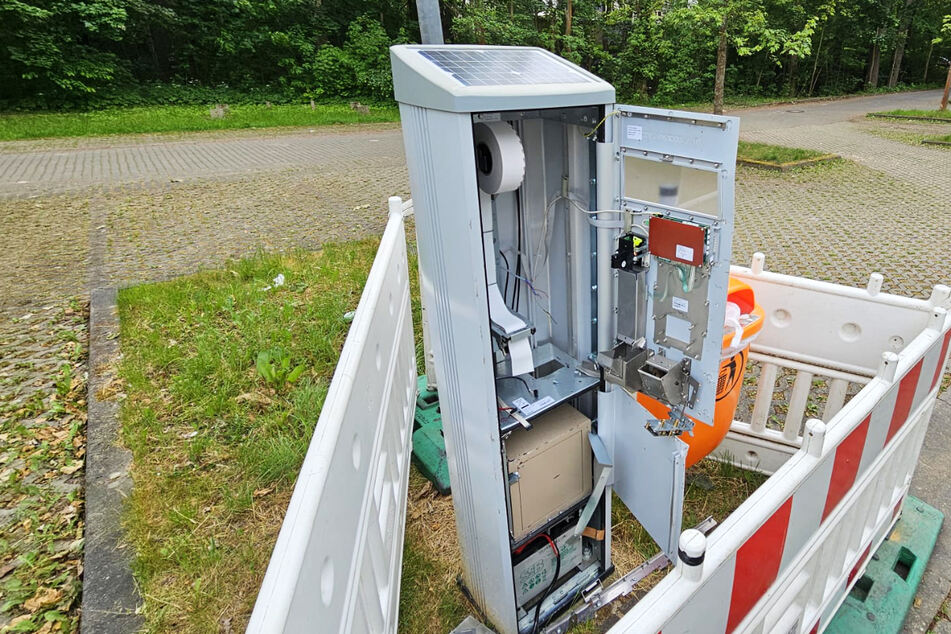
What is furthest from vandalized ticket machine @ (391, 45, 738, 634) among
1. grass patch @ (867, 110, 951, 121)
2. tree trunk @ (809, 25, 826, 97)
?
tree trunk @ (809, 25, 826, 97)

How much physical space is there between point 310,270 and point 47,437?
112 inches

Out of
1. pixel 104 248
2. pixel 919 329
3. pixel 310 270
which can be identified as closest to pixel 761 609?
pixel 919 329

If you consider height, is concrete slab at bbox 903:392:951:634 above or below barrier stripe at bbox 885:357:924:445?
below

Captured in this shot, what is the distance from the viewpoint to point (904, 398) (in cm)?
213

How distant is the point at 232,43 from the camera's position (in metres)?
21.3

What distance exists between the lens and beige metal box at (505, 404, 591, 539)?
2178mm

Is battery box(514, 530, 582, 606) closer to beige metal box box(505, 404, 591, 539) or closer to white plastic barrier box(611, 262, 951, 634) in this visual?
beige metal box box(505, 404, 591, 539)

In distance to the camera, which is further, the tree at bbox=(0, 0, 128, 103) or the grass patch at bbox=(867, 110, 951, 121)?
the tree at bbox=(0, 0, 128, 103)

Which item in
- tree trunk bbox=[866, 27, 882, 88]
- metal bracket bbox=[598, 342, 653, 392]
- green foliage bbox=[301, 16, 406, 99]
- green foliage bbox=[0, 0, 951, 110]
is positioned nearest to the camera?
metal bracket bbox=[598, 342, 653, 392]

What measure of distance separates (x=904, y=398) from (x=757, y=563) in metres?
1.18

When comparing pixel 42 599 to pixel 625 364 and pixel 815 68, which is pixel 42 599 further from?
pixel 815 68

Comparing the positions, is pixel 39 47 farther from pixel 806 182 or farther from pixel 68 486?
pixel 806 182

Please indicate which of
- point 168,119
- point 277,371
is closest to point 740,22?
point 277,371

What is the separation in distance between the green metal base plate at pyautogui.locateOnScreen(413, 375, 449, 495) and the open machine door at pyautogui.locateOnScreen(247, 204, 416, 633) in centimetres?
26
